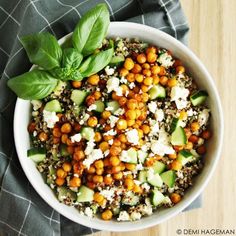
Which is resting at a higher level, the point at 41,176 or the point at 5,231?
the point at 41,176

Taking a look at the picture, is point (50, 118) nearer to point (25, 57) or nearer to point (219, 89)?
point (25, 57)

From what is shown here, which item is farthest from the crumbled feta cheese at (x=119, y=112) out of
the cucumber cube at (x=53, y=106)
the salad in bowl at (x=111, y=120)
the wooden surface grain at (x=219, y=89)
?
the wooden surface grain at (x=219, y=89)

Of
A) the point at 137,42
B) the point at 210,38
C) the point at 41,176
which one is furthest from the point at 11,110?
the point at 210,38


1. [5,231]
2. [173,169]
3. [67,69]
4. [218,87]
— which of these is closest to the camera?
[67,69]

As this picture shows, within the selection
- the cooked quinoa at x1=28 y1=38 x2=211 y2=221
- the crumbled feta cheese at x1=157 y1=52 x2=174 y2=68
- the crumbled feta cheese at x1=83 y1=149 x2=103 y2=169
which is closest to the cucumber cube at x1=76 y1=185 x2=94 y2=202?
the cooked quinoa at x1=28 y1=38 x2=211 y2=221

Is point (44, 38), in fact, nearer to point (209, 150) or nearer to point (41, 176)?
point (41, 176)

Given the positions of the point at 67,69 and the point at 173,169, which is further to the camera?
the point at 173,169

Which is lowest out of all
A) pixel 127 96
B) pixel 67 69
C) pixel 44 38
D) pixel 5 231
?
pixel 5 231

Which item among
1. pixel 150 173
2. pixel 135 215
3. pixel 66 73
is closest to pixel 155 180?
pixel 150 173
